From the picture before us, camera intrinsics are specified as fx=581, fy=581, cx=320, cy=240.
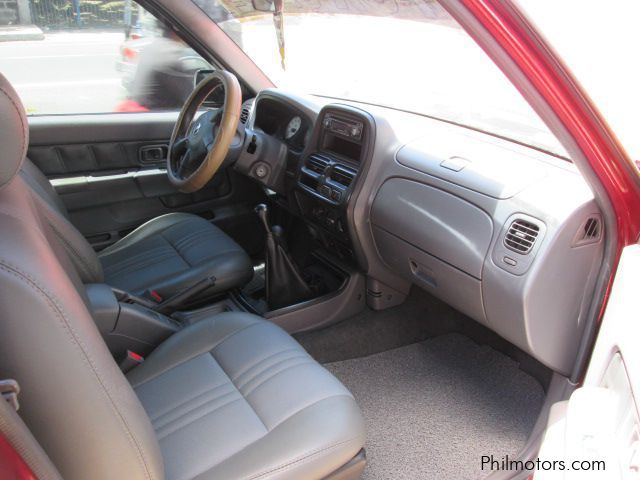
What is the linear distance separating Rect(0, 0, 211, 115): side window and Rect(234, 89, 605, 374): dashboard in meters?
0.63

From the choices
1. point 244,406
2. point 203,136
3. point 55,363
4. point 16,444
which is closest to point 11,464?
point 16,444

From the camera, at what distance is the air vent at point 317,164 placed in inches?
82.0

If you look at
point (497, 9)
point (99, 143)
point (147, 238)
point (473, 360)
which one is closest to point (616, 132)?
point (497, 9)

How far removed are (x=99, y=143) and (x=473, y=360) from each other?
1.84 meters

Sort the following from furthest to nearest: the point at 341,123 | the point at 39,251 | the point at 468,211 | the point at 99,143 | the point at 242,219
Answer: the point at 242,219 → the point at 99,143 → the point at 341,123 → the point at 468,211 → the point at 39,251

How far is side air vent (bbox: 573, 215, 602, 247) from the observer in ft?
4.53

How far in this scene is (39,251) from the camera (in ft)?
2.97

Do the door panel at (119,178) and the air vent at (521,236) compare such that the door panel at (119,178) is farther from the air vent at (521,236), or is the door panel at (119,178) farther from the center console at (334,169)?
the air vent at (521,236)

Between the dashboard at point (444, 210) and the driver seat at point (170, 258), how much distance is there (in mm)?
327

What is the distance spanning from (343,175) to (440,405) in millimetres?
865

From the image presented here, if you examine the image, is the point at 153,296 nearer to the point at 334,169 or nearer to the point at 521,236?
the point at 334,169

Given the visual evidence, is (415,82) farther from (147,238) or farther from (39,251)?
(39,251)

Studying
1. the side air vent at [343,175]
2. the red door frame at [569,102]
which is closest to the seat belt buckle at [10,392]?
the red door frame at [569,102]

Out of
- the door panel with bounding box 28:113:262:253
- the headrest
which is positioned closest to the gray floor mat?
the door panel with bounding box 28:113:262:253
